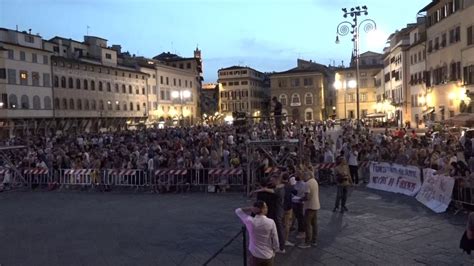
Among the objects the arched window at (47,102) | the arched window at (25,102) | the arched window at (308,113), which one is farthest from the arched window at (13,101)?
the arched window at (308,113)

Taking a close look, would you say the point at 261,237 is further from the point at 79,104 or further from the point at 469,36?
the point at 79,104

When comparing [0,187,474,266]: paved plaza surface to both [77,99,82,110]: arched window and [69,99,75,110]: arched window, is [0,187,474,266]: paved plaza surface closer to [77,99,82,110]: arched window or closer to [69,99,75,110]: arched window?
[69,99,75,110]: arched window

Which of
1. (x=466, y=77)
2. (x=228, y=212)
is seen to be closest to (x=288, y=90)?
(x=466, y=77)

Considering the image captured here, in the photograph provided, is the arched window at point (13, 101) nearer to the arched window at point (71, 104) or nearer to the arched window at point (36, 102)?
the arched window at point (36, 102)

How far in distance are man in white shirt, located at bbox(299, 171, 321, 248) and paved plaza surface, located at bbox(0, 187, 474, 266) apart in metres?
0.22

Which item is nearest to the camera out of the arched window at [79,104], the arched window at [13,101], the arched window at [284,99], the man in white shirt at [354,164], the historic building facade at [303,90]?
the man in white shirt at [354,164]

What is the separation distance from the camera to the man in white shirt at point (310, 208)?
10094 mm

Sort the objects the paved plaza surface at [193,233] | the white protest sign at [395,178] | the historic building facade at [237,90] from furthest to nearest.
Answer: the historic building facade at [237,90], the white protest sign at [395,178], the paved plaza surface at [193,233]

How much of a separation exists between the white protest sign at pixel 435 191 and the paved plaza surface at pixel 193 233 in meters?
0.30

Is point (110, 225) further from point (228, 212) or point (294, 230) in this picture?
point (294, 230)

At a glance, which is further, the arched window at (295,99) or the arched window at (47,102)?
the arched window at (295,99)

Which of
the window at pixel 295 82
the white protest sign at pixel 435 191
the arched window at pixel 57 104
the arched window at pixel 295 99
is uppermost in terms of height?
the window at pixel 295 82

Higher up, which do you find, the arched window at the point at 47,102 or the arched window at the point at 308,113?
the arched window at the point at 47,102

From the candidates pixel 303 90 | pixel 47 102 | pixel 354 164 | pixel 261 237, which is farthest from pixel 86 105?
pixel 261 237
